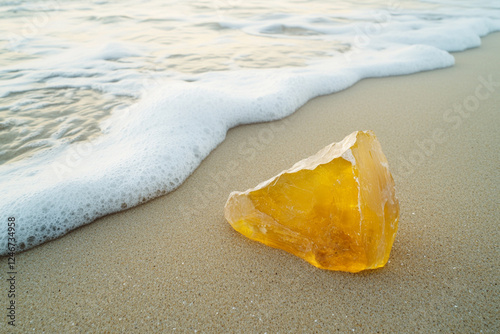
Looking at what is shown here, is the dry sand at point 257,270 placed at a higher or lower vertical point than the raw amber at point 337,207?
lower

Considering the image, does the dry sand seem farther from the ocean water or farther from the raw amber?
the ocean water

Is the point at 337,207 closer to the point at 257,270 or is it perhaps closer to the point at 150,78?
the point at 257,270

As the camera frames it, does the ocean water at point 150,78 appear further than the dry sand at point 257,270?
Yes

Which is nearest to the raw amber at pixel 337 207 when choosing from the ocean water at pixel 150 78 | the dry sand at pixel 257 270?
the dry sand at pixel 257 270

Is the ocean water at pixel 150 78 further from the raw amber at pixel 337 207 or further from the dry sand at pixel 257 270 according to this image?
the raw amber at pixel 337 207

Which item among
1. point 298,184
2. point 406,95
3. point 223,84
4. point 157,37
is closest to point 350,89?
point 406,95
